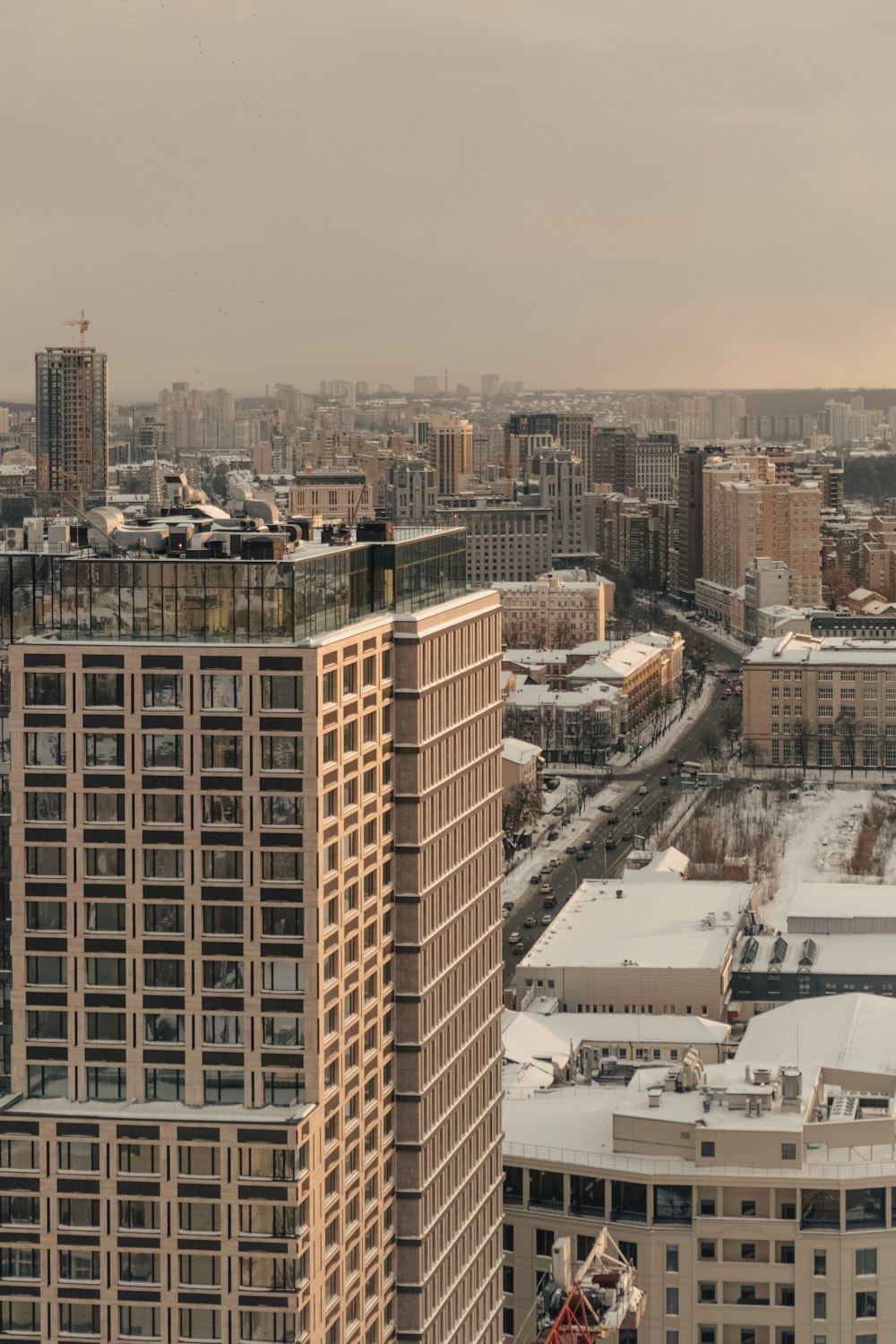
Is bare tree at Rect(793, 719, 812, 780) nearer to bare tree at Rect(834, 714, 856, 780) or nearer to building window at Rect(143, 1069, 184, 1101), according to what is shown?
bare tree at Rect(834, 714, 856, 780)

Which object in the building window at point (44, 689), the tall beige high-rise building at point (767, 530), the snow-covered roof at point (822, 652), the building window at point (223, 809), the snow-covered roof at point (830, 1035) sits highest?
the building window at point (44, 689)

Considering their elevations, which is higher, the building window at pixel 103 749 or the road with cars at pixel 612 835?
the building window at pixel 103 749

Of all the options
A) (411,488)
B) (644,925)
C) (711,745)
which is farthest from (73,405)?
(644,925)

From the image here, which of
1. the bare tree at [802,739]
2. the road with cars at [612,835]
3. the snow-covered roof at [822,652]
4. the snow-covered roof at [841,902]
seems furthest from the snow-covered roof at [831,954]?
the snow-covered roof at [822,652]

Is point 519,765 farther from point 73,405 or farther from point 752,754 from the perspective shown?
point 73,405

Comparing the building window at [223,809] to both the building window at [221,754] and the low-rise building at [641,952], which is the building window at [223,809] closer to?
the building window at [221,754]

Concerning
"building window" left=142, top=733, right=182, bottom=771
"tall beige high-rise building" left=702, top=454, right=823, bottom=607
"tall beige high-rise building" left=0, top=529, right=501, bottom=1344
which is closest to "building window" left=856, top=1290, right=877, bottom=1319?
"tall beige high-rise building" left=0, top=529, right=501, bottom=1344

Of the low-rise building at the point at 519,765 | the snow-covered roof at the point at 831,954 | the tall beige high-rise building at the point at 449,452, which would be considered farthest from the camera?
the tall beige high-rise building at the point at 449,452
